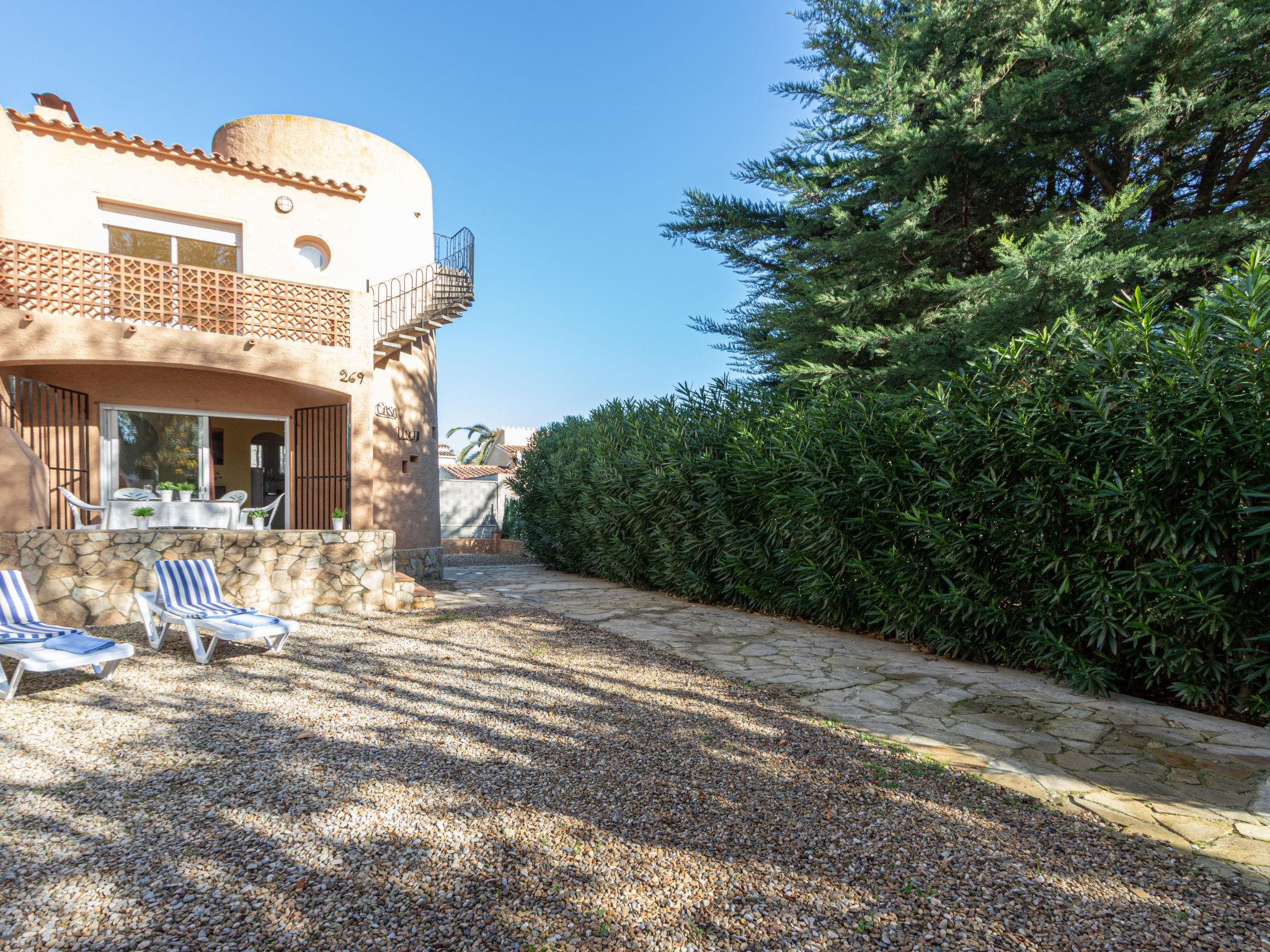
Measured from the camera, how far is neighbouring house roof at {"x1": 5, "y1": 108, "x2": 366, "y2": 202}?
905 centimetres

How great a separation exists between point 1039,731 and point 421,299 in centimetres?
1214

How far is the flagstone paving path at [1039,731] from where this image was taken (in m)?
3.16

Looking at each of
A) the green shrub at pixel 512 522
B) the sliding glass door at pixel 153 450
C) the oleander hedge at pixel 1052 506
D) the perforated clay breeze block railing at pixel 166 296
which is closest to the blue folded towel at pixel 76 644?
the perforated clay breeze block railing at pixel 166 296

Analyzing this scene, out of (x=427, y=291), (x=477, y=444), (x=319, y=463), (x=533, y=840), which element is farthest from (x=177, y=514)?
(x=477, y=444)

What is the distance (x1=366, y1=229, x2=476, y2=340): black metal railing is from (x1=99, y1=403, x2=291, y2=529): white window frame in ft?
8.44

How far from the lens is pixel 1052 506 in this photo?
17.8ft

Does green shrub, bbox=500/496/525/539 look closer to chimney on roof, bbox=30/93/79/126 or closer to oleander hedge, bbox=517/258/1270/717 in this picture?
oleander hedge, bbox=517/258/1270/717

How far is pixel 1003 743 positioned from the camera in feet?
13.5

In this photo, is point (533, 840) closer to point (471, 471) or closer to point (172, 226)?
point (172, 226)

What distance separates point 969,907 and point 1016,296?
7.77 metres

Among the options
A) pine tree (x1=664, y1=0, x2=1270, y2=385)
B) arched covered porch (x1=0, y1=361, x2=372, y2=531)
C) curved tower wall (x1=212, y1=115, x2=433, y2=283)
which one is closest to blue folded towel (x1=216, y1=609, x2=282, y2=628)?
arched covered porch (x1=0, y1=361, x2=372, y2=531)

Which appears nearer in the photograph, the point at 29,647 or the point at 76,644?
the point at 29,647

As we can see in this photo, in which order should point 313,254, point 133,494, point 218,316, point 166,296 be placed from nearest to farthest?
point 133,494 → point 166,296 → point 218,316 → point 313,254

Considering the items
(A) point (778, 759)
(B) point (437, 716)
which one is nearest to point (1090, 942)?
(A) point (778, 759)
